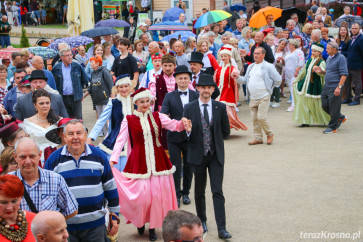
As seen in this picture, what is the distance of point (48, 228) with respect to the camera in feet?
12.9

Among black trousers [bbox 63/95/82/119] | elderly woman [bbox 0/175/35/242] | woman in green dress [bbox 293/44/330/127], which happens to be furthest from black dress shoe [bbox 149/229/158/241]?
woman in green dress [bbox 293/44/330/127]

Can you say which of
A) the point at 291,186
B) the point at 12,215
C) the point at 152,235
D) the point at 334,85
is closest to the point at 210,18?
the point at 334,85

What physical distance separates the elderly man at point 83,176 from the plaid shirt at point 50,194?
1.04 feet

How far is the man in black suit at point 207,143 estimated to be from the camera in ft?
22.9

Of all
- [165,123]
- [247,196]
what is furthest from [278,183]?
[165,123]

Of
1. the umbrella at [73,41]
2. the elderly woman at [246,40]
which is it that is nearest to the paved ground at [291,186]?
the elderly woman at [246,40]

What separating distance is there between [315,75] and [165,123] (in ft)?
20.7

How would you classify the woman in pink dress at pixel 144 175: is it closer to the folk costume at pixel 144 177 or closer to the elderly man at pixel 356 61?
the folk costume at pixel 144 177

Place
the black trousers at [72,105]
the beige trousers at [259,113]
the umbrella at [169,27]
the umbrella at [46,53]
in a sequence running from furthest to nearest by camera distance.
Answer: the umbrella at [169,27]
the umbrella at [46,53]
the black trousers at [72,105]
the beige trousers at [259,113]

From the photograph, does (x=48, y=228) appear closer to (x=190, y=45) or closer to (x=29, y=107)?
(x=29, y=107)

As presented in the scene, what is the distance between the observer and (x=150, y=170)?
7.11m

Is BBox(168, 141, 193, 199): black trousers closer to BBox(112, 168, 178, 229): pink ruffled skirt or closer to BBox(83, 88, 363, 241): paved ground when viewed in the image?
BBox(83, 88, 363, 241): paved ground

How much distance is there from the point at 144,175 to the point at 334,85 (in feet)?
21.6

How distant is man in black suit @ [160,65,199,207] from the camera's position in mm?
8156
